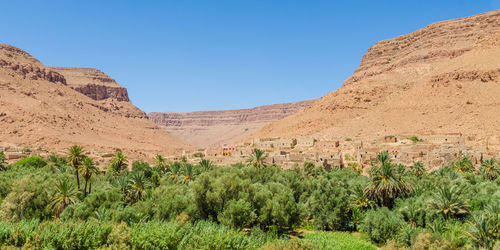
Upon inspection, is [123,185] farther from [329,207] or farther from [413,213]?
[413,213]

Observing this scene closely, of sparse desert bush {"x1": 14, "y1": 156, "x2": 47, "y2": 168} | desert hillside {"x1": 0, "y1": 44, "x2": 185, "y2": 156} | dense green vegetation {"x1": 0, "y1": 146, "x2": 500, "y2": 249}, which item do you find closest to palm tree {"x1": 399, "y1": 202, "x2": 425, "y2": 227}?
dense green vegetation {"x1": 0, "y1": 146, "x2": 500, "y2": 249}

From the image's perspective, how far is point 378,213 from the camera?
28.9m

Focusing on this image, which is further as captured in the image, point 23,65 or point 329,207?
point 23,65

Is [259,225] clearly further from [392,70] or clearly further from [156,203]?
[392,70]

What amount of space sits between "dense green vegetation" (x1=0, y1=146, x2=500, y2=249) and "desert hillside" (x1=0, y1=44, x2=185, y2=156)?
53608 mm

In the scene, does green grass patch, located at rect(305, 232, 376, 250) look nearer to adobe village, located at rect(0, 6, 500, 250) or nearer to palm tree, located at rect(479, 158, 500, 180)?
adobe village, located at rect(0, 6, 500, 250)

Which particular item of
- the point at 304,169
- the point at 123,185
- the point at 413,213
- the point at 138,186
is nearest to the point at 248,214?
the point at 138,186

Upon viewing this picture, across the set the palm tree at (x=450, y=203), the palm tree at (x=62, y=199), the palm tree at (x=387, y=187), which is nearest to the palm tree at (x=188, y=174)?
the palm tree at (x=62, y=199)

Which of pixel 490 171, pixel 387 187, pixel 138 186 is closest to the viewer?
pixel 387 187

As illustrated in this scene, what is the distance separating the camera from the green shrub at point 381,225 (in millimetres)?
27094

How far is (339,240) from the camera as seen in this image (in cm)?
2767

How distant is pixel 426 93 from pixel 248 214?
7980cm

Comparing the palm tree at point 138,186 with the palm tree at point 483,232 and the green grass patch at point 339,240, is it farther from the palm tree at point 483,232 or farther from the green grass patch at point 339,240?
the palm tree at point 483,232

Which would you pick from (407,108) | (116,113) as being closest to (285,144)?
(407,108)
